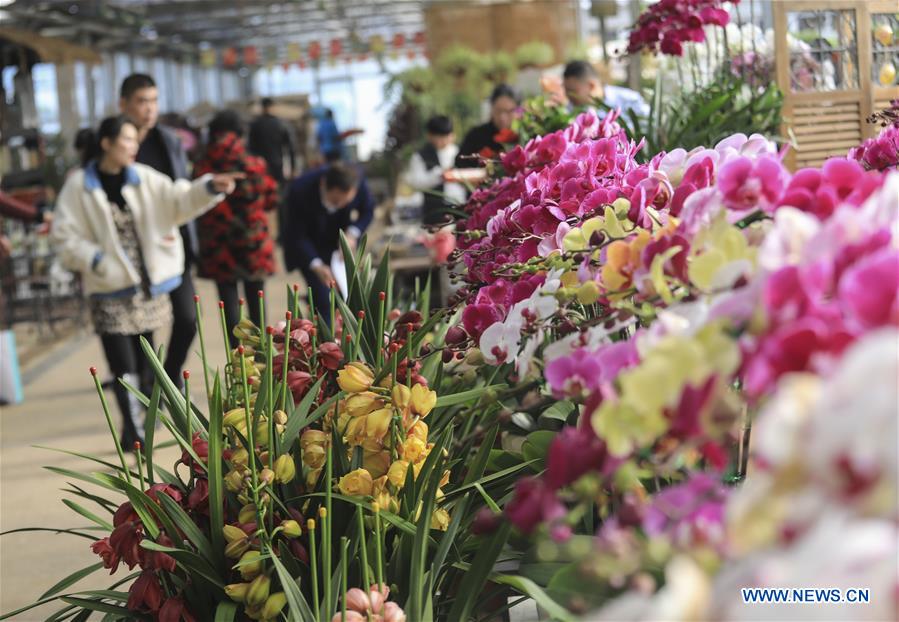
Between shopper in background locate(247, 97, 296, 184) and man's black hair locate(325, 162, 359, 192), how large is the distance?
5.20m

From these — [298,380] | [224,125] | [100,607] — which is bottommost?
[100,607]

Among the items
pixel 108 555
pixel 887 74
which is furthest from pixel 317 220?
pixel 108 555

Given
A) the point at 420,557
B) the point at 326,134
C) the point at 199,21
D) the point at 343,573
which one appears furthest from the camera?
the point at 199,21

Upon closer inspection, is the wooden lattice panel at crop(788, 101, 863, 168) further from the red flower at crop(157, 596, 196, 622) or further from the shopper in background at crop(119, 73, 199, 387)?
the red flower at crop(157, 596, 196, 622)

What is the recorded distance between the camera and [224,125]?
607cm

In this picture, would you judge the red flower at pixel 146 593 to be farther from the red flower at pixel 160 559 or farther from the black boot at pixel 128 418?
the black boot at pixel 128 418

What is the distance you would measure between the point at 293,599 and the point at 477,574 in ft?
0.82

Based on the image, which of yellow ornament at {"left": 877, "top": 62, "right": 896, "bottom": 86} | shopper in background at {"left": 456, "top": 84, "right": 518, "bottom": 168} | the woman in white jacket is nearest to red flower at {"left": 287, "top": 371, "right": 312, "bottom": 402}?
yellow ornament at {"left": 877, "top": 62, "right": 896, "bottom": 86}

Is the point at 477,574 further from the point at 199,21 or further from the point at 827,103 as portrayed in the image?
the point at 199,21

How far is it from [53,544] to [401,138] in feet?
29.3

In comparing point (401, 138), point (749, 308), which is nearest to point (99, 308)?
point (749, 308)

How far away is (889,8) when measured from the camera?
371 centimetres

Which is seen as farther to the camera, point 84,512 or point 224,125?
point 224,125

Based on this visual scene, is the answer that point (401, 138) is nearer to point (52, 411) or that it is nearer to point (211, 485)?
point (52, 411)
